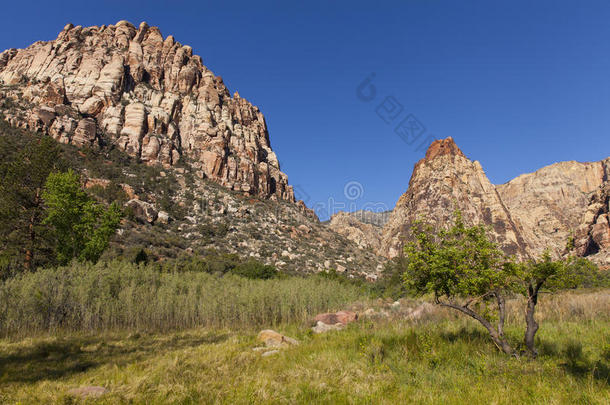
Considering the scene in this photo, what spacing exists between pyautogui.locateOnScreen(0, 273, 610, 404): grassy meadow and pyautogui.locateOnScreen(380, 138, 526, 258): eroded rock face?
64.8m

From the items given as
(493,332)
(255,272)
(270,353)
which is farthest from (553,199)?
(270,353)

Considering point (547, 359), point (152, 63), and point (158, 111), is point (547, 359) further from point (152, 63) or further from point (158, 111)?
point (152, 63)

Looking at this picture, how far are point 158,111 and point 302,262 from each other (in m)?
51.1

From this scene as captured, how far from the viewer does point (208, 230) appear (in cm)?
4253

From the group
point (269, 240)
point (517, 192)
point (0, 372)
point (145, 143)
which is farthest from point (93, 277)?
point (517, 192)

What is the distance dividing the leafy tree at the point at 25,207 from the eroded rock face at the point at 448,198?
66496mm

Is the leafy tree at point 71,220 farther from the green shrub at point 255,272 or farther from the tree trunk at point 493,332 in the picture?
the tree trunk at point 493,332

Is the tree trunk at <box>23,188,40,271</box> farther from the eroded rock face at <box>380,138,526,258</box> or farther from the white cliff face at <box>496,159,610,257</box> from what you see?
the white cliff face at <box>496,159,610,257</box>

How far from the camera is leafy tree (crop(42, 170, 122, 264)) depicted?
52.7 ft

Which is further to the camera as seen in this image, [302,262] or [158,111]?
[158,111]

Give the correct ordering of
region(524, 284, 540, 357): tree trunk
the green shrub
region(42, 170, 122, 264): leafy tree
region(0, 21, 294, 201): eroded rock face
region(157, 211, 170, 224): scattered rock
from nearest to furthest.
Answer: region(524, 284, 540, 357): tree trunk
region(42, 170, 122, 264): leafy tree
the green shrub
region(157, 211, 170, 224): scattered rock
region(0, 21, 294, 201): eroded rock face

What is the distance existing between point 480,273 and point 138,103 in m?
72.4

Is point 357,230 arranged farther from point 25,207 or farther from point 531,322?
point 531,322

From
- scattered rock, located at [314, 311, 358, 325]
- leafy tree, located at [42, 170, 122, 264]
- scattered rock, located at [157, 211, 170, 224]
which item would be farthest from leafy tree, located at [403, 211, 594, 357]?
scattered rock, located at [157, 211, 170, 224]
